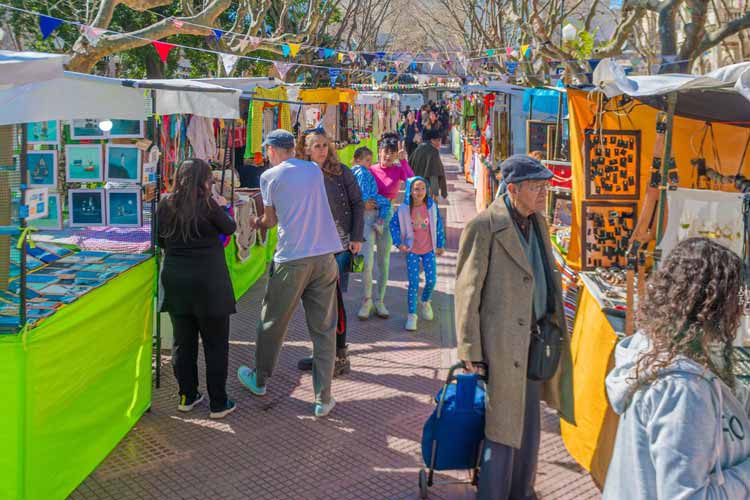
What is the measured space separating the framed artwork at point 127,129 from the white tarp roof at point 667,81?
3115 mm

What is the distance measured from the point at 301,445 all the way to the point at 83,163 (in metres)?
2.29

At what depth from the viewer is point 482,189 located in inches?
585

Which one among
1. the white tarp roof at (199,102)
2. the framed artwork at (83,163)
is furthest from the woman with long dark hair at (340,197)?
the framed artwork at (83,163)

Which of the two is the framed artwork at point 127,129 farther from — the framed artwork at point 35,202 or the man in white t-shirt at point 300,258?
the framed artwork at point 35,202

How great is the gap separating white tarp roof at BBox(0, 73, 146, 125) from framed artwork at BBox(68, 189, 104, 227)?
627 mm

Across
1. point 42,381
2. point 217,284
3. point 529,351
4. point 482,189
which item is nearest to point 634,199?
point 529,351

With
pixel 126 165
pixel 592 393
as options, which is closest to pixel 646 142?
pixel 592 393

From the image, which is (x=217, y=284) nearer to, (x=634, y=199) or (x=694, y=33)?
(x=634, y=199)

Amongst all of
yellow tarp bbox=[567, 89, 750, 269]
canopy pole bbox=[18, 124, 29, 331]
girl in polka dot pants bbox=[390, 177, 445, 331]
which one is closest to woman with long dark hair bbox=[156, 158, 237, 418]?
canopy pole bbox=[18, 124, 29, 331]

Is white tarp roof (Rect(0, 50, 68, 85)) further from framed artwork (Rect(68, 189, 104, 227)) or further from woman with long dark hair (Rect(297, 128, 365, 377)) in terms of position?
woman with long dark hair (Rect(297, 128, 365, 377))

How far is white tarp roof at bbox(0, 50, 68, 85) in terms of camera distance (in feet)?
10.6

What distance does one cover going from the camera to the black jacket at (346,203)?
244 inches

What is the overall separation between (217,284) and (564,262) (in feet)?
8.97

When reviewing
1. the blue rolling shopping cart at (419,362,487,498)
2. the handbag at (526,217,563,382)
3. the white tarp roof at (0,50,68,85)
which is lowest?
the blue rolling shopping cart at (419,362,487,498)
